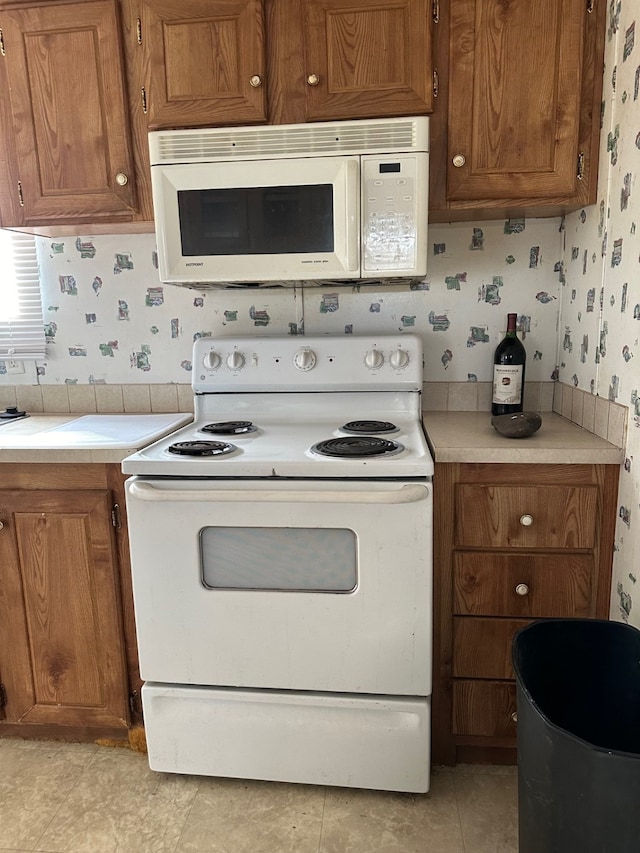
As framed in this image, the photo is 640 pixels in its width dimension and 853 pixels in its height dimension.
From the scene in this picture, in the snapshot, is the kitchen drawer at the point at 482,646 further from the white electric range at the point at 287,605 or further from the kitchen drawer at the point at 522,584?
the white electric range at the point at 287,605

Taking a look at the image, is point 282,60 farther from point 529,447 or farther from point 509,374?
point 529,447

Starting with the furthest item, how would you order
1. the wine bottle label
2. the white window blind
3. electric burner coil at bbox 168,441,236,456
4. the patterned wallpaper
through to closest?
the white window blind → the wine bottle label → electric burner coil at bbox 168,441,236,456 → the patterned wallpaper

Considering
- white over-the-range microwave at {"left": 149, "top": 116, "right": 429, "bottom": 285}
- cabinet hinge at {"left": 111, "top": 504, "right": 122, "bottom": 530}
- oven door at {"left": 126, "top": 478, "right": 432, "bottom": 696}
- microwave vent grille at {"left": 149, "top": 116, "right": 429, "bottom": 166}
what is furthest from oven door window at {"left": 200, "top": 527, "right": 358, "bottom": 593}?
microwave vent grille at {"left": 149, "top": 116, "right": 429, "bottom": 166}

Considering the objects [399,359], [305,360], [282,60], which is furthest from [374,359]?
[282,60]

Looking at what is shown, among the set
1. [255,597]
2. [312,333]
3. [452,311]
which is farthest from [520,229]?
[255,597]

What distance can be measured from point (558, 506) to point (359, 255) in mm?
839

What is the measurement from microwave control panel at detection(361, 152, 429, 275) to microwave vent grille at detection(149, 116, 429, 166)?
0.14 feet

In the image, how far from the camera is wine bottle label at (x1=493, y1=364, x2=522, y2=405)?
185 cm

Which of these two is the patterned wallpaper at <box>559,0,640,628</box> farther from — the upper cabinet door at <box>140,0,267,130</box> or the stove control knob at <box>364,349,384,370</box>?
the upper cabinet door at <box>140,0,267,130</box>

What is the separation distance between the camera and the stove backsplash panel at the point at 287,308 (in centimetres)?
197

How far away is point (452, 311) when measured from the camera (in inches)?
79.2

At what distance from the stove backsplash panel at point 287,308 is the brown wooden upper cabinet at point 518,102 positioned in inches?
12.5

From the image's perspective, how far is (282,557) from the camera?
4.83 ft

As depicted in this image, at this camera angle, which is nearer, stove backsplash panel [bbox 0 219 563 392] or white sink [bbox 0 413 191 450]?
white sink [bbox 0 413 191 450]
